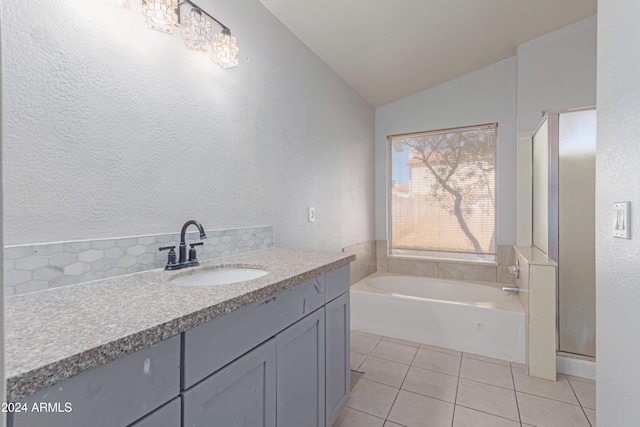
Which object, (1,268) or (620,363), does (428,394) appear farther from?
(1,268)

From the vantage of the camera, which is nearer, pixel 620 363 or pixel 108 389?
pixel 108 389

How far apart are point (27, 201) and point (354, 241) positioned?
8.35 feet

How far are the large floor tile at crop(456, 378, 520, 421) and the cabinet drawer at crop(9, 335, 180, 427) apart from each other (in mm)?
1727

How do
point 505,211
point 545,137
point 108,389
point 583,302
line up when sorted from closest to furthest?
point 108,389, point 583,302, point 545,137, point 505,211

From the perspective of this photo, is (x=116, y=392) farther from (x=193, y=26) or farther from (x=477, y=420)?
(x=477, y=420)

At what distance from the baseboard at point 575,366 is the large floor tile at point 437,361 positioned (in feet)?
2.10

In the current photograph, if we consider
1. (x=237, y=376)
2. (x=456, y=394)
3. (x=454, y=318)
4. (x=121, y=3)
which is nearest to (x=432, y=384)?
(x=456, y=394)

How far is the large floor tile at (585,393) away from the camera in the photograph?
68.7 inches

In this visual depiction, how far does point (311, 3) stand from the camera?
1862 millimetres

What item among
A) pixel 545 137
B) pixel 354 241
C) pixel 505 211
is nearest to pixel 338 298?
pixel 354 241

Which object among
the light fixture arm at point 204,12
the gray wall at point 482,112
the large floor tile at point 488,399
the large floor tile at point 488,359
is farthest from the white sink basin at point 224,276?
the gray wall at point 482,112

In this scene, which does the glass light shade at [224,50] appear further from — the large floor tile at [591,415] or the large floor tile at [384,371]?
the large floor tile at [591,415]

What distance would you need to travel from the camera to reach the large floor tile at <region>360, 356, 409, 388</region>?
1.98 meters

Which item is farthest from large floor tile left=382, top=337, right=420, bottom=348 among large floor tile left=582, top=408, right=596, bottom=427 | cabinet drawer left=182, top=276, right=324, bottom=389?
cabinet drawer left=182, top=276, right=324, bottom=389
